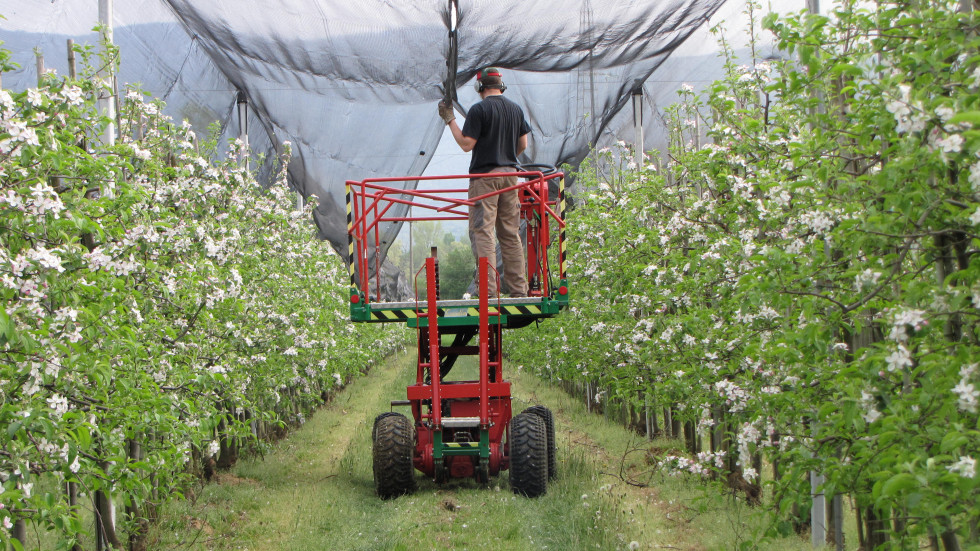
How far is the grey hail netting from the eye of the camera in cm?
1186

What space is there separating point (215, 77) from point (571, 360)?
7.91 meters

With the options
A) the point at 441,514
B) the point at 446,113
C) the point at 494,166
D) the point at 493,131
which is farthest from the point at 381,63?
the point at 441,514

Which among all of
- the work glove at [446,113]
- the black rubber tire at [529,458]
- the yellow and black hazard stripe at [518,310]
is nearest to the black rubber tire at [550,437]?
the black rubber tire at [529,458]

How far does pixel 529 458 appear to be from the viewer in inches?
385

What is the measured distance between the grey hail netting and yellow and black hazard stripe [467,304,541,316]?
4.19 metres

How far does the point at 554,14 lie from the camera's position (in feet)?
40.5

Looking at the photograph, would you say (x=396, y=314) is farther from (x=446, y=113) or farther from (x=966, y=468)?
(x=966, y=468)

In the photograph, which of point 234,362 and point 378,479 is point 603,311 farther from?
point 234,362

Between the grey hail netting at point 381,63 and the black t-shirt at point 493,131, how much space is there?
2993 millimetres

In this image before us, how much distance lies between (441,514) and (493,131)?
4.36 m

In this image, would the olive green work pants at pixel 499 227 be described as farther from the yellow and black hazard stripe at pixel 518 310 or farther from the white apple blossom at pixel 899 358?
the white apple blossom at pixel 899 358

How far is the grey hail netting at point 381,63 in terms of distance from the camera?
38.9 feet


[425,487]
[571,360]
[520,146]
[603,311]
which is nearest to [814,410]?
[520,146]

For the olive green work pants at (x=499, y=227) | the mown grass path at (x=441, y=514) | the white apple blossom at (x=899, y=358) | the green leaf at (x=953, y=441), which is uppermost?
the olive green work pants at (x=499, y=227)
